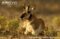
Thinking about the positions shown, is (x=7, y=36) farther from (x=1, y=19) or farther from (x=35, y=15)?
(x=35, y=15)

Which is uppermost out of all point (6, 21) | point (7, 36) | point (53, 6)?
point (53, 6)

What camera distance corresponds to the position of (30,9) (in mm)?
2271

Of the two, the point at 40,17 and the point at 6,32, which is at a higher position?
the point at 40,17

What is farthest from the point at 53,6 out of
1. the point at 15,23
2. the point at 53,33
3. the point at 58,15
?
the point at 15,23

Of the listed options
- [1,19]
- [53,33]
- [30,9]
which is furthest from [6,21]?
[53,33]

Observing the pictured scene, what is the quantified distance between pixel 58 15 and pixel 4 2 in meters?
0.55

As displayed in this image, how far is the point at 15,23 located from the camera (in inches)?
89.7

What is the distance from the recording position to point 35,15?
2.31 metres

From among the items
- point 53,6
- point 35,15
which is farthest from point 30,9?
point 53,6

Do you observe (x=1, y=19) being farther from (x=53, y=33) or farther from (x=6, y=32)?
(x=53, y=33)

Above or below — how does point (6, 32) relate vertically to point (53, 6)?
below

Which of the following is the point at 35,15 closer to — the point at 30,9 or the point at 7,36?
the point at 30,9

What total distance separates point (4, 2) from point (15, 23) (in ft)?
0.78

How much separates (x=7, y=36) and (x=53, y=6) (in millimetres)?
541
